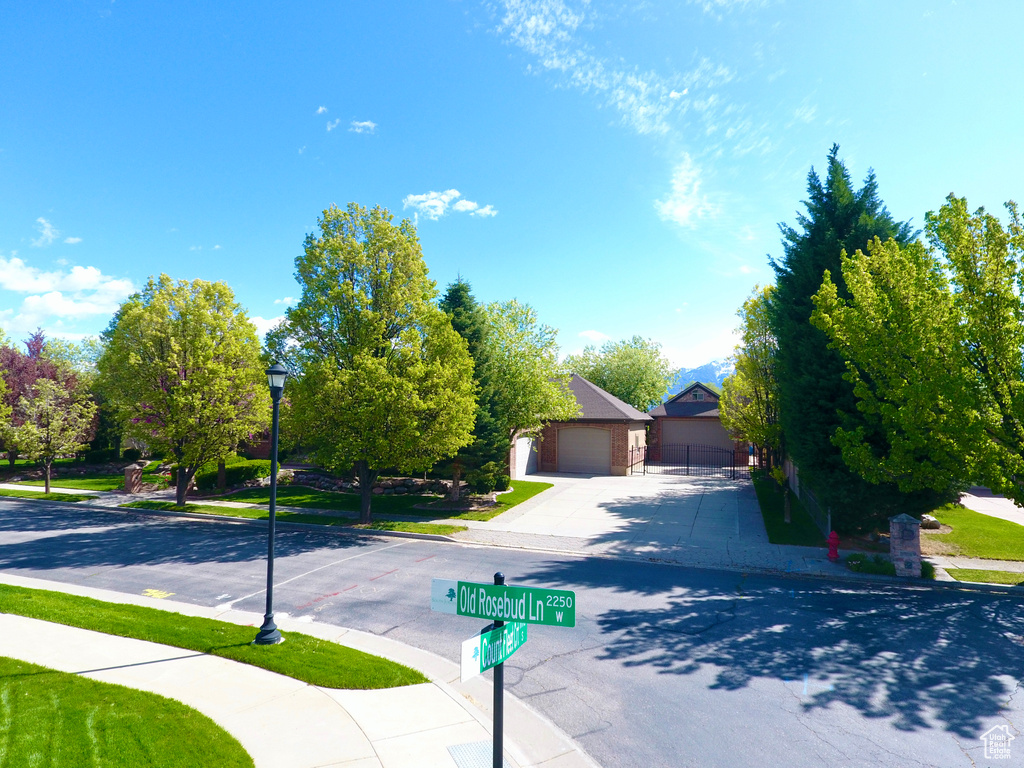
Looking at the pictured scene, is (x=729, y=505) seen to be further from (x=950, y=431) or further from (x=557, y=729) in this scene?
(x=557, y=729)

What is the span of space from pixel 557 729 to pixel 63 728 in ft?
17.9

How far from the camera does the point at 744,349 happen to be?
25.4 m

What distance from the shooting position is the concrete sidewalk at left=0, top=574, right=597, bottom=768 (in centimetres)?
556

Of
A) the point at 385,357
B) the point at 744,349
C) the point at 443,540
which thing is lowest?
the point at 443,540

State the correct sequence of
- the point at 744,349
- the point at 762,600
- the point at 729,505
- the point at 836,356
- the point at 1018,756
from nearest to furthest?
the point at 1018,756 < the point at 762,600 < the point at 836,356 < the point at 729,505 < the point at 744,349

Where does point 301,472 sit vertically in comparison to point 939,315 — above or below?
below

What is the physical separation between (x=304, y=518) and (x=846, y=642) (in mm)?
17077

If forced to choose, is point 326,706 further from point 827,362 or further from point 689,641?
point 827,362

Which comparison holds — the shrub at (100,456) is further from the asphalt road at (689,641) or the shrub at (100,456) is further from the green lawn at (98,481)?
the asphalt road at (689,641)

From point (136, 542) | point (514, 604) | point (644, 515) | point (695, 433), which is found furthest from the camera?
point (695, 433)

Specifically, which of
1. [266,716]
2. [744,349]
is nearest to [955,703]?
[266,716]

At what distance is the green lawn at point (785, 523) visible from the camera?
1614 cm

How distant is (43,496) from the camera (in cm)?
2469

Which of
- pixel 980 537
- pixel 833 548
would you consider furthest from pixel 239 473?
pixel 980 537
